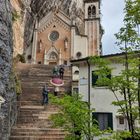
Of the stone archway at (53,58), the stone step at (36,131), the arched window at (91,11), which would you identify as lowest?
the stone step at (36,131)

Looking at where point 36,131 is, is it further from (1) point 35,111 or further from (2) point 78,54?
(2) point 78,54

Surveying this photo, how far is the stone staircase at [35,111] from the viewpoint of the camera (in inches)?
685

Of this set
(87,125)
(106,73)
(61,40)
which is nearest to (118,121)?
(87,125)

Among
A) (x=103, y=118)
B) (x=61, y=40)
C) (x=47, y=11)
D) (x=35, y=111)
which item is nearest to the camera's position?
(x=103, y=118)

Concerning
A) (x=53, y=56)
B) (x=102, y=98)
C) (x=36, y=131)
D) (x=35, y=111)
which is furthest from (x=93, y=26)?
(x=36, y=131)

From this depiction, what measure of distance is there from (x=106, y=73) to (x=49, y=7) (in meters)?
54.1

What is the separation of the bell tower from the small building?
3022 cm

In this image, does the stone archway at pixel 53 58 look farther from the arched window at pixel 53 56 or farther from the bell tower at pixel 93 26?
the bell tower at pixel 93 26

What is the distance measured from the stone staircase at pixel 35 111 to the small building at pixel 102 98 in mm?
2533

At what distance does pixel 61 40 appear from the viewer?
51.1 metres

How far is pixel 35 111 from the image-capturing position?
2027 cm

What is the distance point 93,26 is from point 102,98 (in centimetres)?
3514

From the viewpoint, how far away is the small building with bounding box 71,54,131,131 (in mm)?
17422

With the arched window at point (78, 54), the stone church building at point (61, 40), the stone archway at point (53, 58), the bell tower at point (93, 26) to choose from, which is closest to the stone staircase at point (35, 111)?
the arched window at point (78, 54)
